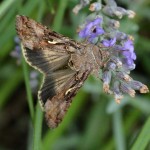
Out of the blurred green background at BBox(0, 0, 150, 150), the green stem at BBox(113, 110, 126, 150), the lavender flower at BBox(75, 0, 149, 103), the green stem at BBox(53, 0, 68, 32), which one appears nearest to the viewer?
the lavender flower at BBox(75, 0, 149, 103)

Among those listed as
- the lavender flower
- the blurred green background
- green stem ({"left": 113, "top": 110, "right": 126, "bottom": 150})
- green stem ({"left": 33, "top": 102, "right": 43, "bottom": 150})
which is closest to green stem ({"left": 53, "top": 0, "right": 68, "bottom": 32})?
the blurred green background

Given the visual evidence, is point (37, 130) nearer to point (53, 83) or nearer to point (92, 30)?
point (53, 83)

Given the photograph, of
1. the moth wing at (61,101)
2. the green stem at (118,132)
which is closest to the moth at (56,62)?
the moth wing at (61,101)

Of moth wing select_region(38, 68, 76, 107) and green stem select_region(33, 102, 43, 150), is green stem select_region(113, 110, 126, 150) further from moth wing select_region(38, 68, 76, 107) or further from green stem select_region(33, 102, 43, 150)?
moth wing select_region(38, 68, 76, 107)

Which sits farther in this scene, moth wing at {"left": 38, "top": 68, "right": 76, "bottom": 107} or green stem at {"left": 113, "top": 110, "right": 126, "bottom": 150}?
green stem at {"left": 113, "top": 110, "right": 126, "bottom": 150}

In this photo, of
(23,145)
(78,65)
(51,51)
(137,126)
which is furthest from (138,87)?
(23,145)

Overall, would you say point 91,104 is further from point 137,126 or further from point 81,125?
point 137,126

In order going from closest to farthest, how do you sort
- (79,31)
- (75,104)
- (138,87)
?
(138,87), (79,31), (75,104)

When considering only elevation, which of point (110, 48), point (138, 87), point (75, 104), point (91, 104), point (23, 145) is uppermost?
point (110, 48)
